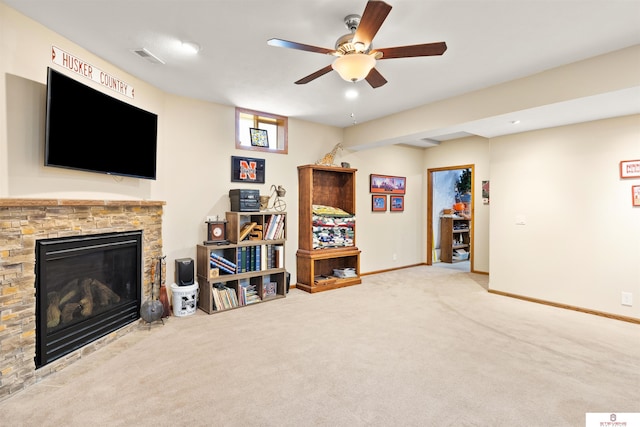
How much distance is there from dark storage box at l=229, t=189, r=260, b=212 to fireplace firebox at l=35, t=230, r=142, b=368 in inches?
44.4

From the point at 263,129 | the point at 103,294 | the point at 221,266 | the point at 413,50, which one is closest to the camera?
the point at 413,50

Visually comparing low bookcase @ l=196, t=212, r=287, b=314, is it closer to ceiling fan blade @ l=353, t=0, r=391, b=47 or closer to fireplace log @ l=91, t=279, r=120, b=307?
fireplace log @ l=91, t=279, r=120, b=307

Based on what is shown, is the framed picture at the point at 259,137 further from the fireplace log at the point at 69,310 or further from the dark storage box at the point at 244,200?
the fireplace log at the point at 69,310

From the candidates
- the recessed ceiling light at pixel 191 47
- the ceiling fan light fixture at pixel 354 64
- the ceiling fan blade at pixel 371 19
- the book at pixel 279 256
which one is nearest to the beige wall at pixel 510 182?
the book at pixel 279 256

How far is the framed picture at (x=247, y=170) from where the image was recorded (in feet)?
13.9

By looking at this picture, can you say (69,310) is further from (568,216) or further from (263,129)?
(568,216)

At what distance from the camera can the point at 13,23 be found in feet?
6.98

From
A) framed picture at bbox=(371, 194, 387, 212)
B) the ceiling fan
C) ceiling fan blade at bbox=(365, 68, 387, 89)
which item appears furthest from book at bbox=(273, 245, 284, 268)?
the ceiling fan

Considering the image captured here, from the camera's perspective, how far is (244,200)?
398cm

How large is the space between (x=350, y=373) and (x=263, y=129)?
346 cm

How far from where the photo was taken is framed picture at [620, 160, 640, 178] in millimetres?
3453

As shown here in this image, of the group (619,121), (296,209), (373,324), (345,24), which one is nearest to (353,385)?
(373,324)

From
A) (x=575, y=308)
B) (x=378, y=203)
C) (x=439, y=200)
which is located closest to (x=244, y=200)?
(x=378, y=203)

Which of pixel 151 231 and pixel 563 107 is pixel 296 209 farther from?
pixel 563 107
